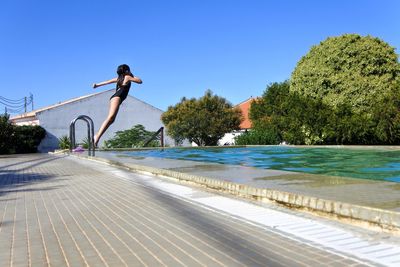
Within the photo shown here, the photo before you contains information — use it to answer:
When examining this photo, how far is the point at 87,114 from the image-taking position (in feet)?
133

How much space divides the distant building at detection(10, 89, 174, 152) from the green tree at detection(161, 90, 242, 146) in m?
7.26

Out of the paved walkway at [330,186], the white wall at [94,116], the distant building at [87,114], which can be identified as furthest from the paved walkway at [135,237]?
the white wall at [94,116]

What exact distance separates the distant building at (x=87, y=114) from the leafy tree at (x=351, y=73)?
20.7 meters

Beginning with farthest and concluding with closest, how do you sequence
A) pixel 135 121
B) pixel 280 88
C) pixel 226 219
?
1. pixel 135 121
2. pixel 280 88
3. pixel 226 219

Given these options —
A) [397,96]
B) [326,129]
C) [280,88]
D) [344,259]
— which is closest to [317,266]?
[344,259]

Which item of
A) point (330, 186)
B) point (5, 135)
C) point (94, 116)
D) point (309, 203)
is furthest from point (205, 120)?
point (309, 203)

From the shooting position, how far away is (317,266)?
3104mm

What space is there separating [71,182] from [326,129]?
1537 cm

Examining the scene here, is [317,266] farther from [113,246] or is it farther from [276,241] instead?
[113,246]

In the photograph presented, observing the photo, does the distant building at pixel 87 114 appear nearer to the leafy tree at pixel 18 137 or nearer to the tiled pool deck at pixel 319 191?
the leafy tree at pixel 18 137

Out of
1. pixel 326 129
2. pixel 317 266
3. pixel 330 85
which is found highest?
pixel 330 85

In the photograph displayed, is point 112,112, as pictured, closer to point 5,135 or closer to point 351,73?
point 351,73

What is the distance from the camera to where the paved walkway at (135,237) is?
3389 mm

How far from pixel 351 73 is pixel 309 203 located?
19.2 meters
